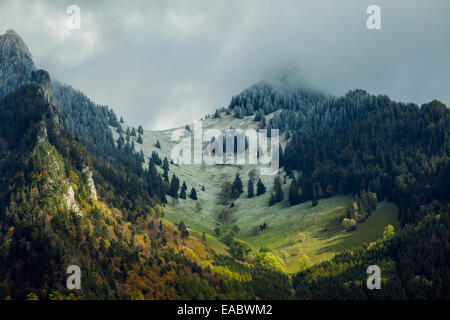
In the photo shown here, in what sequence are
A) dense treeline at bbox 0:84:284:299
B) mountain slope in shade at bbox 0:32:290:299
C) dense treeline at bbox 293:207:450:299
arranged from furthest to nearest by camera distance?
mountain slope in shade at bbox 0:32:290:299
dense treeline at bbox 0:84:284:299
dense treeline at bbox 293:207:450:299

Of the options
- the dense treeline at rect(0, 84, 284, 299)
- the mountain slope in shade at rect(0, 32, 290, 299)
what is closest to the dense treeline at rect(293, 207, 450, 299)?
the mountain slope in shade at rect(0, 32, 290, 299)

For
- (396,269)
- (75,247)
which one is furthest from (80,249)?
(396,269)

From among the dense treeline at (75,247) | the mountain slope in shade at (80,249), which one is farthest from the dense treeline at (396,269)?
the dense treeline at (75,247)

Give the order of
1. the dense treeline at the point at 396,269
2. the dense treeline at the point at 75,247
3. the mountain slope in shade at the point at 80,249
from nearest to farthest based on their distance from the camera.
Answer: the dense treeline at the point at 396,269
the dense treeline at the point at 75,247
the mountain slope in shade at the point at 80,249

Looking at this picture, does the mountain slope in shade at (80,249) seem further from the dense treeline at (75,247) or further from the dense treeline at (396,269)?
the dense treeline at (396,269)

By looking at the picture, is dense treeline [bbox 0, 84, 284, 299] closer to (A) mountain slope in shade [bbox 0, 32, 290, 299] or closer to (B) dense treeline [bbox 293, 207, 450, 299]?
(A) mountain slope in shade [bbox 0, 32, 290, 299]

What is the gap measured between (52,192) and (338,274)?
329 feet

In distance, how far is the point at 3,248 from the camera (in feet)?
463

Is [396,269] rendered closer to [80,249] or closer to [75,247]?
[80,249]
